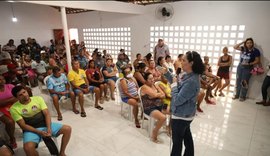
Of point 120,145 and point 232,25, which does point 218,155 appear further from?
point 232,25

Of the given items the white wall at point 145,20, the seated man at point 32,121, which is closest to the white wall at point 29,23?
the white wall at point 145,20

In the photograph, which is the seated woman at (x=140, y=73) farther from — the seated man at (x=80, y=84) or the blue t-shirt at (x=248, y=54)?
the blue t-shirt at (x=248, y=54)

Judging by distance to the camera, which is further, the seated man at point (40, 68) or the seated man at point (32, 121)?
the seated man at point (40, 68)

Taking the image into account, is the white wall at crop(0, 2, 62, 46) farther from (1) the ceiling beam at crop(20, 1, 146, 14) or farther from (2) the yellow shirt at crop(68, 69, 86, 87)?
(2) the yellow shirt at crop(68, 69, 86, 87)

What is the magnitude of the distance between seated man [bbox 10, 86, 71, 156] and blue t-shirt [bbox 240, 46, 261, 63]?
12.7ft

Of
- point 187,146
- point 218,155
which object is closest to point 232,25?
point 218,155

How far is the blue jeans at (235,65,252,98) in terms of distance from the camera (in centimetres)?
405

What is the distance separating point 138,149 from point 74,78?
199 centimetres

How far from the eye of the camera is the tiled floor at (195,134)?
247cm

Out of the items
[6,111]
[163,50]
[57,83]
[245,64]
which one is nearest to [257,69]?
[245,64]

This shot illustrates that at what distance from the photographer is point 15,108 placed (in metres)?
2.11

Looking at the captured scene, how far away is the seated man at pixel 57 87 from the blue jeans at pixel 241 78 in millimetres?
3749

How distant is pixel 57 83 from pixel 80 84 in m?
0.48

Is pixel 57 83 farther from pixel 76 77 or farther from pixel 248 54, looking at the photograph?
pixel 248 54
